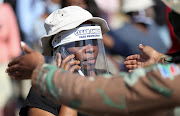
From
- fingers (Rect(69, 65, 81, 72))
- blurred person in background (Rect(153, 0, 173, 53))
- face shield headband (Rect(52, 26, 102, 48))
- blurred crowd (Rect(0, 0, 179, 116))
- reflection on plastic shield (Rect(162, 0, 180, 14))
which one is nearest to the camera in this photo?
reflection on plastic shield (Rect(162, 0, 180, 14))

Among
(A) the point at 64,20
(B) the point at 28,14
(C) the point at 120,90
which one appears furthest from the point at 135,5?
(C) the point at 120,90

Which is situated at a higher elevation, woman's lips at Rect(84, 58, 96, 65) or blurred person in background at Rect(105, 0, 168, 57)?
blurred person in background at Rect(105, 0, 168, 57)

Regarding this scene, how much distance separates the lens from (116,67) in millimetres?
3672

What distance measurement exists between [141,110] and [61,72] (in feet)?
1.21

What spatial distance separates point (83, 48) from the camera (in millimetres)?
2355

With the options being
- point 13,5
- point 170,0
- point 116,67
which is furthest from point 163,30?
point 170,0

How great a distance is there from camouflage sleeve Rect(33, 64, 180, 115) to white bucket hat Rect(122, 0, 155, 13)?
2.80 m

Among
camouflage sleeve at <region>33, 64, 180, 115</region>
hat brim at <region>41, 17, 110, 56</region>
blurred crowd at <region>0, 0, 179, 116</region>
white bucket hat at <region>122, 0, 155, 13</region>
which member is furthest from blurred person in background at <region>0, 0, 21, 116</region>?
camouflage sleeve at <region>33, 64, 180, 115</region>

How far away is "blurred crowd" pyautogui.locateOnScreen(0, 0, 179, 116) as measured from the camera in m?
3.66

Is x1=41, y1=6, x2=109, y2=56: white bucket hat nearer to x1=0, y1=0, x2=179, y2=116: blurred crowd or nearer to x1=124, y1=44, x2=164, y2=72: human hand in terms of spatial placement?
x1=124, y1=44, x2=164, y2=72: human hand

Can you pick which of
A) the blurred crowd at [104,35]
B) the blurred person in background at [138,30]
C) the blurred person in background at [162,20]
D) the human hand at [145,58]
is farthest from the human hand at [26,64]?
the blurred person in background at [162,20]

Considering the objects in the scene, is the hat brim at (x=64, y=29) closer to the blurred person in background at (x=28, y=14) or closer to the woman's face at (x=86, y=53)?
the woman's face at (x=86, y=53)

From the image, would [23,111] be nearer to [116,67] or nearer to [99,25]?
[99,25]

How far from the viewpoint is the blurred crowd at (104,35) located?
144 inches
